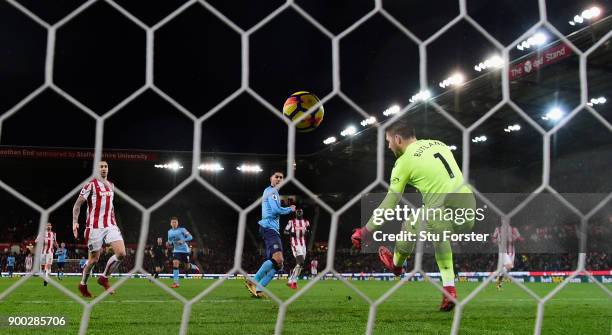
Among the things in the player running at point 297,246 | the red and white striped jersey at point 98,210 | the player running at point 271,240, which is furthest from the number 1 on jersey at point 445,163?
the player running at point 297,246

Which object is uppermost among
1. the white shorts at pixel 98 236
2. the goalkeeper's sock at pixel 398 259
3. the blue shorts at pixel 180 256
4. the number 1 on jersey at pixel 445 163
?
the number 1 on jersey at pixel 445 163

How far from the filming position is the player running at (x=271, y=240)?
203 inches

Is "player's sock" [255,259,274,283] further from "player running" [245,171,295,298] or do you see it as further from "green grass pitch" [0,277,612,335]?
"green grass pitch" [0,277,612,335]

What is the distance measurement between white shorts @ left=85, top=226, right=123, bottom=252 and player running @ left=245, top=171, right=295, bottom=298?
1.32 metres

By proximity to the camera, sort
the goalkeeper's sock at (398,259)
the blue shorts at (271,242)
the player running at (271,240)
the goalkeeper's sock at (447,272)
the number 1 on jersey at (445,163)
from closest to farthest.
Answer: the number 1 on jersey at (445,163)
the goalkeeper's sock at (447,272)
the goalkeeper's sock at (398,259)
the player running at (271,240)
the blue shorts at (271,242)

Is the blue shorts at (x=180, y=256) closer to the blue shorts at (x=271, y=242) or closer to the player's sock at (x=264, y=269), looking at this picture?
the blue shorts at (x=271, y=242)

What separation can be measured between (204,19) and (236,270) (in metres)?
5.99

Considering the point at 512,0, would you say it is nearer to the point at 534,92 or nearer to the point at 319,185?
the point at 534,92

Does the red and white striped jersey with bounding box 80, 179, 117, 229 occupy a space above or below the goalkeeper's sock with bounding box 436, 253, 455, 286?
above

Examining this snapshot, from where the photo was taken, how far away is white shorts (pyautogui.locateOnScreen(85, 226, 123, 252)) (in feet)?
16.6

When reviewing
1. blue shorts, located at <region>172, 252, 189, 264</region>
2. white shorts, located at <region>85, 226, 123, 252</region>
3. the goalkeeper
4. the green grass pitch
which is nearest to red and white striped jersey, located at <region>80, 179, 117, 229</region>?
white shorts, located at <region>85, 226, 123, 252</region>

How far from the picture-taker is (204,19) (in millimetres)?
6766

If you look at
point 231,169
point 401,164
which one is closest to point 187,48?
point 401,164

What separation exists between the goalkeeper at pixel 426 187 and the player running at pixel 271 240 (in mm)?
1812
